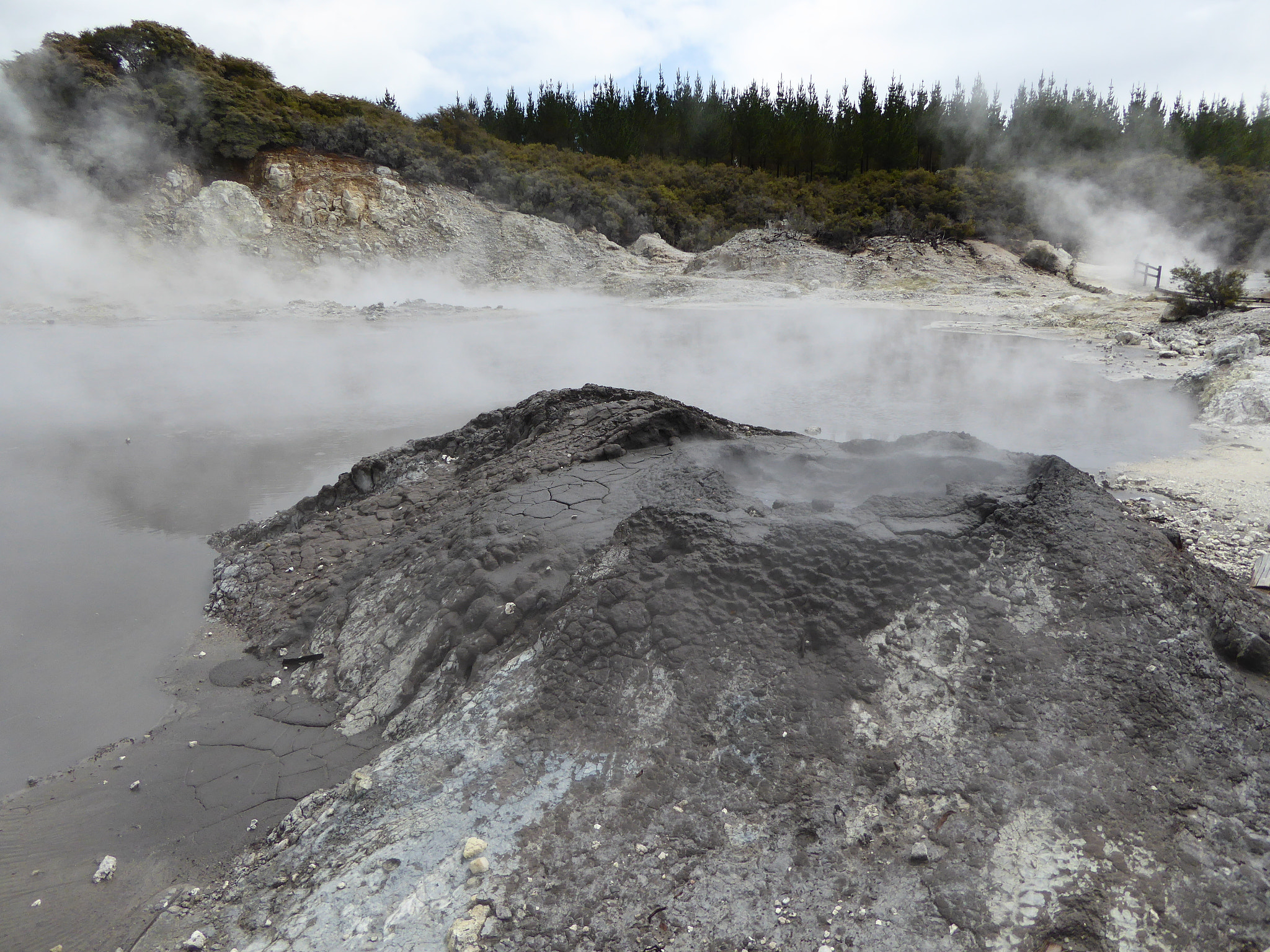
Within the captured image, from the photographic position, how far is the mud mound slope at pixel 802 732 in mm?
2219

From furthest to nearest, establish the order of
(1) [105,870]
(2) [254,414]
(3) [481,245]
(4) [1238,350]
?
(3) [481,245] < (4) [1238,350] < (2) [254,414] < (1) [105,870]

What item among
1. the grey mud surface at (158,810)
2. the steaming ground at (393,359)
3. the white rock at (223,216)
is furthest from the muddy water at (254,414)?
the white rock at (223,216)

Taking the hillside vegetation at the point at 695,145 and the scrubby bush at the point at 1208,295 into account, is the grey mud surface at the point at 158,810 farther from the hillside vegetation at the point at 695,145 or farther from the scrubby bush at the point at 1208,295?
the hillside vegetation at the point at 695,145

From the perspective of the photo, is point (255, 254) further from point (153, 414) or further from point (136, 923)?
point (136, 923)

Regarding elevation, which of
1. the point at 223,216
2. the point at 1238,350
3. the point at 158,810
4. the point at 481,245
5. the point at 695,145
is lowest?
the point at 158,810

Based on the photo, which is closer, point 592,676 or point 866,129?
point 592,676

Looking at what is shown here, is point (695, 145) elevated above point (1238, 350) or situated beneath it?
elevated above

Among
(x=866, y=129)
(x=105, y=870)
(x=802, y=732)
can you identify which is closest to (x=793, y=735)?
(x=802, y=732)

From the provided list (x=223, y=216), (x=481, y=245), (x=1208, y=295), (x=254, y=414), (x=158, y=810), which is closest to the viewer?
(x=158, y=810)

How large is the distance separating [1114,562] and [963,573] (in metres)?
0.62

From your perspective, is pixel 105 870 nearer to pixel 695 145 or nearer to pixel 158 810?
pixel 158 810

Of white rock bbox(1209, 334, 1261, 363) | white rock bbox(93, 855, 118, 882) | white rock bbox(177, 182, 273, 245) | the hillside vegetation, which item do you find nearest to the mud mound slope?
white rock bbox(93, 855, 118, 882)

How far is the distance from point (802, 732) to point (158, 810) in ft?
9.29

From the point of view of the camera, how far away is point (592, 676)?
2.95 metres
